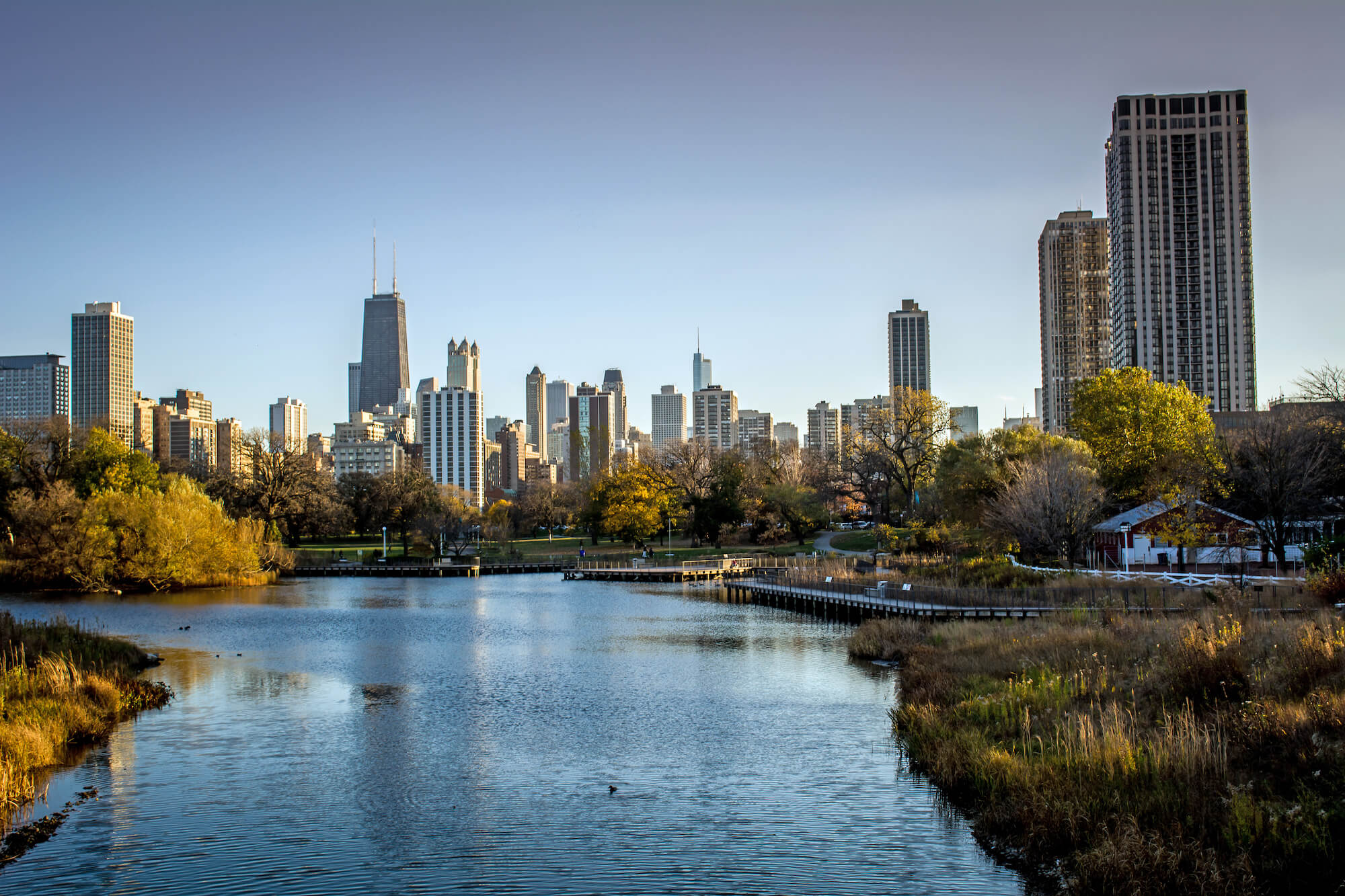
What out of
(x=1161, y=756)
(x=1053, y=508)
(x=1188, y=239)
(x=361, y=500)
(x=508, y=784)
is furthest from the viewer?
(x=1188, y=239)

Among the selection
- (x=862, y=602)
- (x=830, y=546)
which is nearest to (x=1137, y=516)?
(x=862, y=602)

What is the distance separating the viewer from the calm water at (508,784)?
13539mm

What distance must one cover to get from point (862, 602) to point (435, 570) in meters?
47.1

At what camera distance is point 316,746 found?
2089 cm

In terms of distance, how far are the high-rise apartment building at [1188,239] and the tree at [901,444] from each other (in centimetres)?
10268

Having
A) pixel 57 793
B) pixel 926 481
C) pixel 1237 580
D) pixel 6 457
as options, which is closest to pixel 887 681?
pixel 1237 580

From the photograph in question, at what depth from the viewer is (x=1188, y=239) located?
164 m

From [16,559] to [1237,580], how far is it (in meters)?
67.3

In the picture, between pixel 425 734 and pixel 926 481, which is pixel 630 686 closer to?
pixel 425 734

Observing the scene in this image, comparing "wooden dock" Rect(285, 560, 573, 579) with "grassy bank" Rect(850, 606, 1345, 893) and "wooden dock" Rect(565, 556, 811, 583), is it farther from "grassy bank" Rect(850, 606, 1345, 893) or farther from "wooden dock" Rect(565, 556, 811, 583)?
"grassy bank" Rect(850, 606, 1345, 893)

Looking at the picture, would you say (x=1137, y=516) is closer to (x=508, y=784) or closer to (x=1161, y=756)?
(x=1161, y=756)

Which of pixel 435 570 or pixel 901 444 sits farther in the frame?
pixel 435 570

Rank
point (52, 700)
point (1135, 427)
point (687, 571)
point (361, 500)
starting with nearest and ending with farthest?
1. point (52, 700)
2. point (1135, 427)
3. point (687, 571)
4. point (361, 500)

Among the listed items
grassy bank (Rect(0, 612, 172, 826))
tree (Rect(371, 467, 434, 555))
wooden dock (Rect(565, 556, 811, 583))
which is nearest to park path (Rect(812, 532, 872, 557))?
wooden dock (Rect(565, 556, 811, 583))
